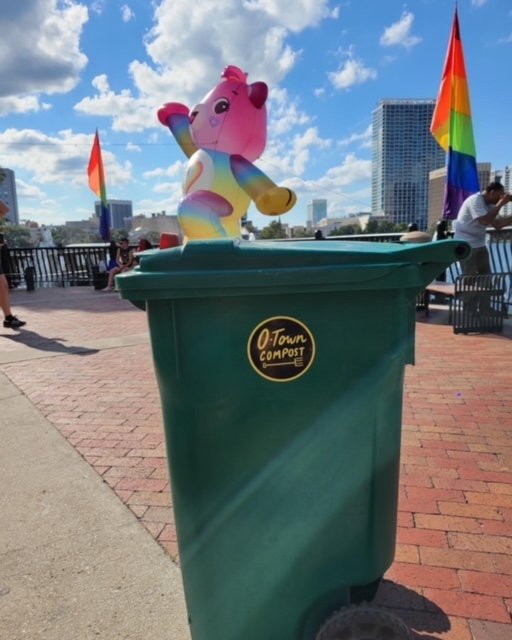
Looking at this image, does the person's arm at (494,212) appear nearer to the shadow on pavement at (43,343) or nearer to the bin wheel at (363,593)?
the shadow on pavement at (43,343)

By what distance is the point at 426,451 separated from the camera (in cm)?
311

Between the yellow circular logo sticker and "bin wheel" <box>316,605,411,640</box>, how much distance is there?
0.73 m

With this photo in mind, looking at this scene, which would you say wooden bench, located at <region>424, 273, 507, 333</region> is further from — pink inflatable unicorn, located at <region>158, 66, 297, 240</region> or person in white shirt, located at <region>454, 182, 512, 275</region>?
pink inflatable unicorn, located at <region>158, 66, 297, 240</region>

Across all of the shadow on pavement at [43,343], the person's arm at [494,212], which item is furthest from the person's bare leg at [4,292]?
the person's arm at [494,212]

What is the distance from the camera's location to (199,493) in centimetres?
141

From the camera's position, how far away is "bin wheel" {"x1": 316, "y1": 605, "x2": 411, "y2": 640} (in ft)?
4.50

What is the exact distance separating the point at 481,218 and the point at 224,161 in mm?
3461

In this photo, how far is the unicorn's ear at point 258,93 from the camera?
5.38 m

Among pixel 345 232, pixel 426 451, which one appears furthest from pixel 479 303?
pixel 345 232

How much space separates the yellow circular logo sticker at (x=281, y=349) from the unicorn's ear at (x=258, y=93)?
15.8 feet

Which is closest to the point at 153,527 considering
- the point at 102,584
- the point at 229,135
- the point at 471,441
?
the point at 102,584

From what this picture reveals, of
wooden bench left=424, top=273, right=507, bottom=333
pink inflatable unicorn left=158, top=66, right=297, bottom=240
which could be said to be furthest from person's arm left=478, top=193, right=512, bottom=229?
pink inflatable unicorn left=158, top=66, right=297, bottom=240

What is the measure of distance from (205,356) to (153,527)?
1.49 meters

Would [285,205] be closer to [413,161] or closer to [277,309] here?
[277,309]
